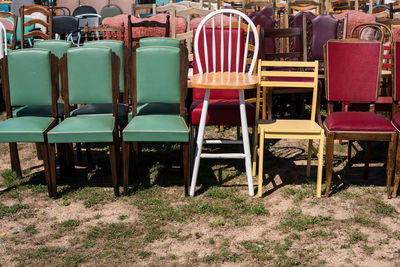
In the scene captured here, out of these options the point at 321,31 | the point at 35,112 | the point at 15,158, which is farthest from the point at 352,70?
the point at 15,158

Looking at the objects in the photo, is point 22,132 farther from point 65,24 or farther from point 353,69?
point 65,24

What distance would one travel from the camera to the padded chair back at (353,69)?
3.74m

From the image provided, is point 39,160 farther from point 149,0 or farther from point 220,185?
point 149,0

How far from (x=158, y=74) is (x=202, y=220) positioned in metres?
1.24

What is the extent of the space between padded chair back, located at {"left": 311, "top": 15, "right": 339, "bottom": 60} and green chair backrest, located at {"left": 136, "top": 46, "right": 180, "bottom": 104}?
2.92 m

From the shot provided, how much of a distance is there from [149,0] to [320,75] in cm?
1048

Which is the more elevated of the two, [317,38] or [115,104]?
[317,38]

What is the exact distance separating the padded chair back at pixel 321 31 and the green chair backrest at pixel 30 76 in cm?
362

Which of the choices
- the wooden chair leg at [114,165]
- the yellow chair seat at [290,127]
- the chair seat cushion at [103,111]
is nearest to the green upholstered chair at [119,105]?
the chair seat cushion at [103,111]

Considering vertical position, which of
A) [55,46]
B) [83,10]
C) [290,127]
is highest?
[83,10]

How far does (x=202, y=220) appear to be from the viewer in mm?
3113

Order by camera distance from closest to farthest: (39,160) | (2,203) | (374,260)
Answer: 1. (374,260)
2. (2,203)
3. (39,160)

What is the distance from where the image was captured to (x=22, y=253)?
2.69 m

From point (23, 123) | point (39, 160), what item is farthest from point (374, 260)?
point (39, 160)
